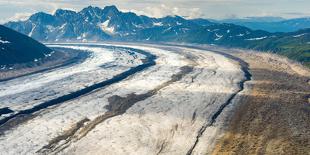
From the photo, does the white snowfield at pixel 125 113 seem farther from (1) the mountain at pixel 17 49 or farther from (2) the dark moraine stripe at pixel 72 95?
(1) the mountain at pixel 17 49

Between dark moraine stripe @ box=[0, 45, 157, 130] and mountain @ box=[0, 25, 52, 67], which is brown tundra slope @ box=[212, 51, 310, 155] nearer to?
dark moraine stripe @ box=[0, 45, 157, 130]

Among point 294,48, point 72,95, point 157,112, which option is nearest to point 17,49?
point 72,95

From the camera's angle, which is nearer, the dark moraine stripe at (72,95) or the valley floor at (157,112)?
the valley floor at (157,112)

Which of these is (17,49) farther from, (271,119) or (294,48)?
(294,48)

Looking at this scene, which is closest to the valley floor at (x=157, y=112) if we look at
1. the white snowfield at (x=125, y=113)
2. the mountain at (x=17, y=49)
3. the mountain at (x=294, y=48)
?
the white snowfield at (x=125, y=113)

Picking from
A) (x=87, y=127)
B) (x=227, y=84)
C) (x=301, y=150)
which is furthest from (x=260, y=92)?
(x=87, y=127)

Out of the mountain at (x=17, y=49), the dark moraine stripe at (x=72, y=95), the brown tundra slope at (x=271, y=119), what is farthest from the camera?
the mountain at (x=17, y=49)
